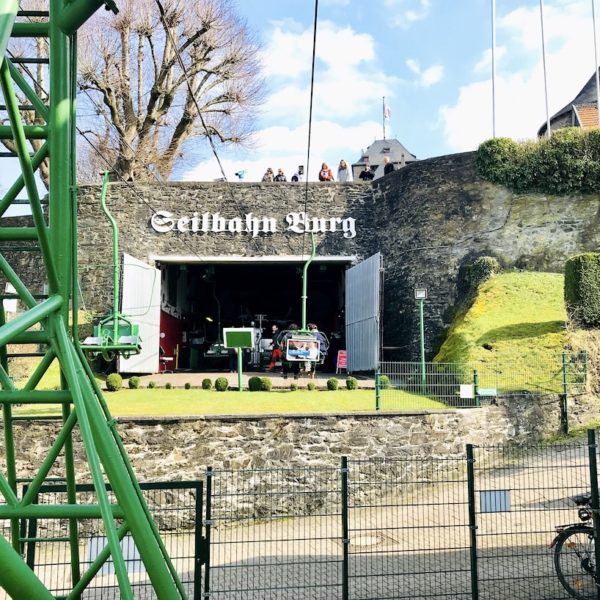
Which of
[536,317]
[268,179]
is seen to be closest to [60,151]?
[536,317]

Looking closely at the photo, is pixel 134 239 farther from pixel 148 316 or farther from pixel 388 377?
pixel 388 377

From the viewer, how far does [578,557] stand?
615 cm

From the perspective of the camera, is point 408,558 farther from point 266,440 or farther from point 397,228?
point 397,228

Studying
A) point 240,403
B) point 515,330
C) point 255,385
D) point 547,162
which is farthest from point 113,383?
point 547,162

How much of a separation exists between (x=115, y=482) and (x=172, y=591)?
0.50 m

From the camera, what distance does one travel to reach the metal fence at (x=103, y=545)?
15.6 ft

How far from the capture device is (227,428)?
10836 millimetres

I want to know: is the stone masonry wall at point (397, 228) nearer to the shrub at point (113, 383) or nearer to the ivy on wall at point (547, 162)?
the ivy on wall at point (547, 162)

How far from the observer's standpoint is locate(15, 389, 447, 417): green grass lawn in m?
11.6

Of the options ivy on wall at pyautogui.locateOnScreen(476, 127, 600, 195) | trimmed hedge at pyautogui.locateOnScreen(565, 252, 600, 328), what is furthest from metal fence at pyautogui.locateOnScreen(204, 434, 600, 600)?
ivy on wall at pyautogui.locateOnScreen(476, 127, 600, 195)

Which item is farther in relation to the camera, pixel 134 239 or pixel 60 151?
pixel 134 239

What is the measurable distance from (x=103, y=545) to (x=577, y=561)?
4.53 m

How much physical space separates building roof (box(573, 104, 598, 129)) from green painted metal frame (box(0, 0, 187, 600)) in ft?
122

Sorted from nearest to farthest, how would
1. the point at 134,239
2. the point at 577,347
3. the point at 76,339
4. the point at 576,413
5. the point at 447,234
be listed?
the point at 76,339 → the point at 576,413 → the point at 577,347 → the point at 447,234 → the point at 134,239
